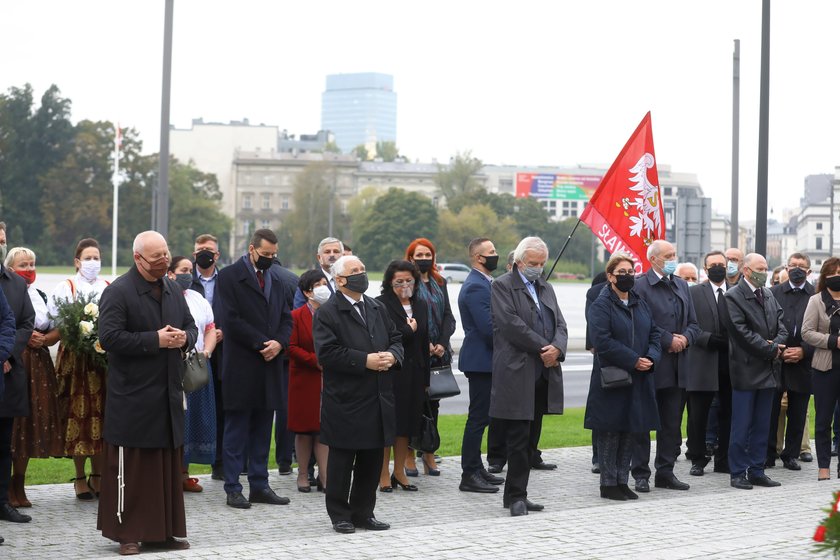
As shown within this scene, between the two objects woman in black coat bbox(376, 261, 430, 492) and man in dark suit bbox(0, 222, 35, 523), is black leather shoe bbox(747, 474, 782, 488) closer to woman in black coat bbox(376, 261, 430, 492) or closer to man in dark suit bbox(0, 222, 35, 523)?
woman in black coat bbox(376, 261, 430, 492)

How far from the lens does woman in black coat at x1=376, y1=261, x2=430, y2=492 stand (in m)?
10.4

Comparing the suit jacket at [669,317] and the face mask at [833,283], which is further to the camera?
the face mask at [833,283]

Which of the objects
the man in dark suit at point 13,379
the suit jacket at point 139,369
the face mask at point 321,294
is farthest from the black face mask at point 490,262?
the man in dark suit at point 13,379

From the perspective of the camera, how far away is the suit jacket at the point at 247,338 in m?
9.88

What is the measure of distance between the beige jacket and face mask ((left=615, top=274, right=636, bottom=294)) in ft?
6.93

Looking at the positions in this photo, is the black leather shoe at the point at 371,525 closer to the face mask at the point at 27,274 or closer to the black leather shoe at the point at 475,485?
the black leather shoe at the point at 475,485

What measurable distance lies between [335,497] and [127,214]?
92.4m

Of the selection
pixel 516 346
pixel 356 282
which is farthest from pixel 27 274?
pixel 516 346

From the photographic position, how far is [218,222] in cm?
11800

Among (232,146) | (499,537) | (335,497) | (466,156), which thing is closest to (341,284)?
(335,497)

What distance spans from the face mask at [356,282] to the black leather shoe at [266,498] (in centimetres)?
213

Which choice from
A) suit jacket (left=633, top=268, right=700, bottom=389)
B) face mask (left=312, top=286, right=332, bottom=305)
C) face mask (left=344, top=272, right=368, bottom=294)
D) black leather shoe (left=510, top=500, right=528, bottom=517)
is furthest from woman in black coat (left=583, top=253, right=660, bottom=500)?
face mask (left=344, top=272, right=368, bottom=294)

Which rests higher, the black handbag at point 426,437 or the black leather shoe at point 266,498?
the black handbag at point 426,437

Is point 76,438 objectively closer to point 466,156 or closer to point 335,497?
point 335,497
